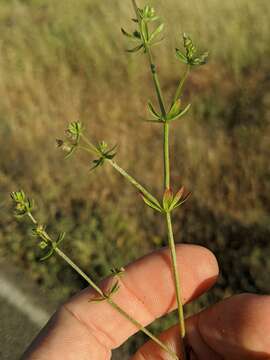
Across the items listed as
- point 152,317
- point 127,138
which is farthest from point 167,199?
point 127,138

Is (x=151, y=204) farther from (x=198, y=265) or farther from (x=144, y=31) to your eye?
(x=198, y=265)

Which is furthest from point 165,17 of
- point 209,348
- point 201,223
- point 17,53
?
point 209,348

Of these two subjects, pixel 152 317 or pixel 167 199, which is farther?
pixel 152 317

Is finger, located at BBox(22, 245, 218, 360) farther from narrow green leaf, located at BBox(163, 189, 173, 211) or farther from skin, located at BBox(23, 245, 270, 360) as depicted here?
narrow green leaf, located at BBox(163, 189, 173, 211)

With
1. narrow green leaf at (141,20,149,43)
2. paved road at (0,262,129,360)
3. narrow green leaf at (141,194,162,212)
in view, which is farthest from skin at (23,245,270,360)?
paved road at (0,262,129,360)

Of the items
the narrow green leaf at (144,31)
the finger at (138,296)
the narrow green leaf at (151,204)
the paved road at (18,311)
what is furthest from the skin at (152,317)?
the paved road at (18,311)

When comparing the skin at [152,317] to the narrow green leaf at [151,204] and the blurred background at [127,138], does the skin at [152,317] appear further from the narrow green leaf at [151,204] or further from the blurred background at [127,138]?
the blurred background at [127,138]

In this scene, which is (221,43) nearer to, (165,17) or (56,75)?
(165,17)
